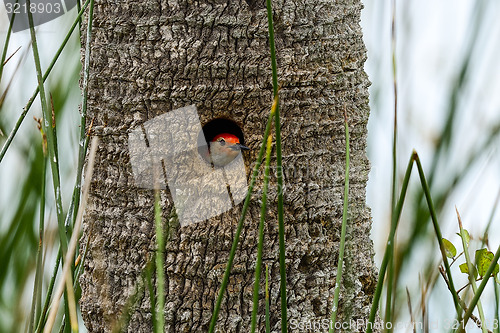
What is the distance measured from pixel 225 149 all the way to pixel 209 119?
0.18 metres

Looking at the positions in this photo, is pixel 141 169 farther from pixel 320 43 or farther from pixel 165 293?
pixel 320 43

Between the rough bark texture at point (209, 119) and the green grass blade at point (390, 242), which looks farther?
the rough bark texture at point (209, 119)

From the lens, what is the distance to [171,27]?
183 cm

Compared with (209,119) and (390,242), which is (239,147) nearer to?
(209,119)

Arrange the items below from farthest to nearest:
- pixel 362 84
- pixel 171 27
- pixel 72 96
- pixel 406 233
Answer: pixel 72 96, pixel 406 233, pixel 362 84, pixel 171 27

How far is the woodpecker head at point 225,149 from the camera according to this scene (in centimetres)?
192

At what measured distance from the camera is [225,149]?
2006mm

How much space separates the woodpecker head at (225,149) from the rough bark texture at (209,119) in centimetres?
5

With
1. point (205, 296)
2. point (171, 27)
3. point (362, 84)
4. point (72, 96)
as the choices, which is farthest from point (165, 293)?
point (72, 96)

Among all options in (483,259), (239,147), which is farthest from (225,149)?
(483,259)

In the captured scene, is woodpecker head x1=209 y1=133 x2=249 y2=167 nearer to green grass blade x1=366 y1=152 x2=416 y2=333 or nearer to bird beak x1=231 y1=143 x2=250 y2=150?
bird beak x1=231 y1=143 x2=250 y2=150

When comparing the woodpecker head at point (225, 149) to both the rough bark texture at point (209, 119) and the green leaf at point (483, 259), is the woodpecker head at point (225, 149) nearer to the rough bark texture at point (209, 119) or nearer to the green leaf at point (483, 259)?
the rough bark texture at point (209, 119)

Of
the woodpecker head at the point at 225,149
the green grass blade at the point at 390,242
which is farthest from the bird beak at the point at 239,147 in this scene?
the green grass blade at the point at 390,242

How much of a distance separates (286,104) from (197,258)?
21.5 inches
